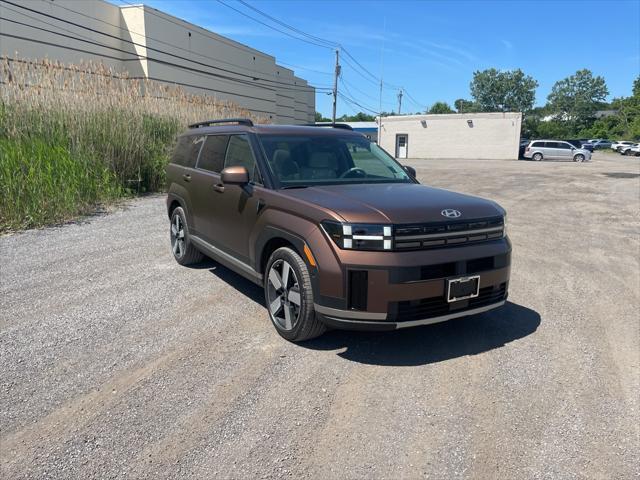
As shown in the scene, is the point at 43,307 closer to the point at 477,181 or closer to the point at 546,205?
the point at 546,205

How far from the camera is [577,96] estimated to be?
119 metres

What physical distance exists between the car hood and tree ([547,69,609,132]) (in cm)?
12592

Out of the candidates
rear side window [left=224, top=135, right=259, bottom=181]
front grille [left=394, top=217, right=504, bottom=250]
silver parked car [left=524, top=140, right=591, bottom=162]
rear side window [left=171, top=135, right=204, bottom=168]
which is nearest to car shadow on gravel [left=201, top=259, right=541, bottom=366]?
front grille [left=394, top=217, right=504, bottom=250]

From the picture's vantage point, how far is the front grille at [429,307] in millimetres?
3398

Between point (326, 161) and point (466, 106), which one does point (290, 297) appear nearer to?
point (326, 161)

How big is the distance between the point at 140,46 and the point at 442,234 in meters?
36.0

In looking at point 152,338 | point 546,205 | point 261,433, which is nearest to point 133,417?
point 261,433

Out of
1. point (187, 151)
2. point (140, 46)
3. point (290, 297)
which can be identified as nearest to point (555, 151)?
point (140, 46)

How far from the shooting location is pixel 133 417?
2.93 metres

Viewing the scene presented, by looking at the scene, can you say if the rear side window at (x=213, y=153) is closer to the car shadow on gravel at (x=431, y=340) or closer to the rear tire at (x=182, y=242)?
the rear tire at (x=182, y=242)

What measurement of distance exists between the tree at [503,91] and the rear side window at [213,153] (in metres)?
112

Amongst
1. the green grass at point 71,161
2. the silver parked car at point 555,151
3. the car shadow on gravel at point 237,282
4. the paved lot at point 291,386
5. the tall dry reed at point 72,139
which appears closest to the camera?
the paved lot at point 291,386

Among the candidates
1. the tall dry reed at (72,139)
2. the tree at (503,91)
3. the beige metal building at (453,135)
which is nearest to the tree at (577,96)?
the tree at (503,91)

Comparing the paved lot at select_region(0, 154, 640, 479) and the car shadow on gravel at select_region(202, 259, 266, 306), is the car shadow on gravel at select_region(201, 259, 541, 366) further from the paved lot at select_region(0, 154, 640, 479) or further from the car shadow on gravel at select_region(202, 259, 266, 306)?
the car shadow on gravel at select_region(202, 259, 266, 306)
